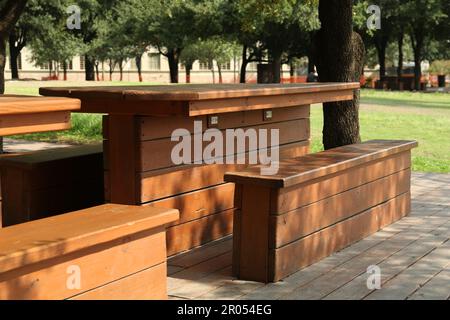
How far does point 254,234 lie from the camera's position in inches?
213

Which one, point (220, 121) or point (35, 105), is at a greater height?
point (35, 105)

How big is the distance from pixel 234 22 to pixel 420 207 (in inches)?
1367

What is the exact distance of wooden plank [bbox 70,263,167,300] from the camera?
4.03 metres

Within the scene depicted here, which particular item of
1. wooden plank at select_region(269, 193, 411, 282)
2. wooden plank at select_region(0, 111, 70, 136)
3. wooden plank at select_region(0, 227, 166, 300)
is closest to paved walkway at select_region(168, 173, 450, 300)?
wooden plank at select_region(269, 193, 411, 282)

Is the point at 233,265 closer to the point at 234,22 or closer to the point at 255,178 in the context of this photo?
the point at 255,178

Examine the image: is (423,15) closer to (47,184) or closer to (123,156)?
(47,184)

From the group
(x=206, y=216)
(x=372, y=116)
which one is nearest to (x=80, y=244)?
(x=206, y=216)

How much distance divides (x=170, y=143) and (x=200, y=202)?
701 millimetres

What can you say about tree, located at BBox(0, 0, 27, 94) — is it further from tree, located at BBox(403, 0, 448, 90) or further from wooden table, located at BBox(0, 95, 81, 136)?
Result: tree, located at BBox(403, 0, 448, 90)

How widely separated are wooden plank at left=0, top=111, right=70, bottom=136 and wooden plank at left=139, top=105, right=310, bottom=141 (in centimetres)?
147

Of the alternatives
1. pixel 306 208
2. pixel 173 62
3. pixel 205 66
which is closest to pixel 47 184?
pixel 306 208

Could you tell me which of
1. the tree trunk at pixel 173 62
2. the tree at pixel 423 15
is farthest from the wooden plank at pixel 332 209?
the tree trunk at pixel 173 62
